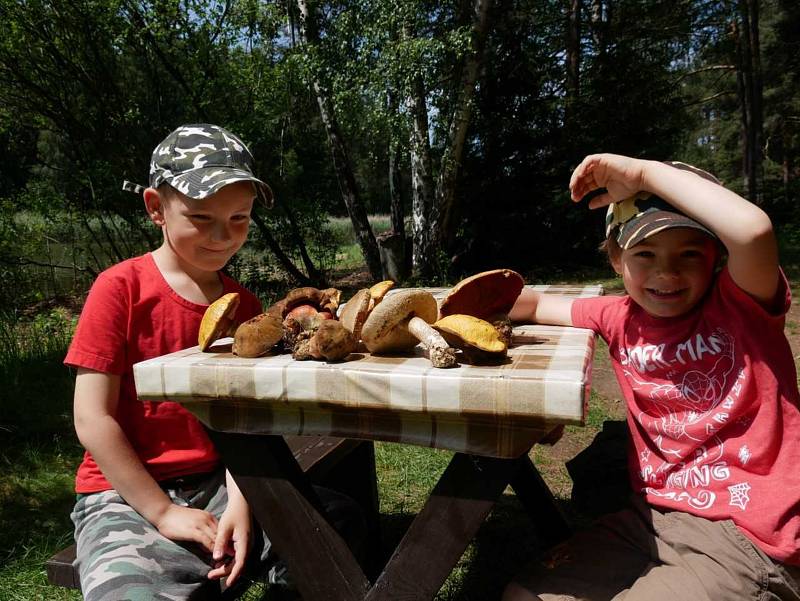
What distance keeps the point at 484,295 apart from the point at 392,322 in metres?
0.34

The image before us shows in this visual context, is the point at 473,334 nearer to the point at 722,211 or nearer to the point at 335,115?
the point at 722,211

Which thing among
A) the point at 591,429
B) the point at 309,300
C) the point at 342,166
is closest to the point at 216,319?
the point at 309,300

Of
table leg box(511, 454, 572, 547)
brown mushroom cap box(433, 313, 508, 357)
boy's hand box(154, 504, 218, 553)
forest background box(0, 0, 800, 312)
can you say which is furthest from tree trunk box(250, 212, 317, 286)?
brown mushroom cap box(433, 313, 508, 357)

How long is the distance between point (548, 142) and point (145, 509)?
11255 millimetres

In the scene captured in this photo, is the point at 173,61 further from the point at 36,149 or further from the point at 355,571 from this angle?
the point at 355,571

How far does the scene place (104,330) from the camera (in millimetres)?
1697

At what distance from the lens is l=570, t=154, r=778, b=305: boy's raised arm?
1.42m

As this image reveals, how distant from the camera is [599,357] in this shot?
5.77 metres

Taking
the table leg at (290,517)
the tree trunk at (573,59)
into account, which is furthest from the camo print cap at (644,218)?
the tree trunk at (573,59)

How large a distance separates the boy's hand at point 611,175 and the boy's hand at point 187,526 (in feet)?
4.90

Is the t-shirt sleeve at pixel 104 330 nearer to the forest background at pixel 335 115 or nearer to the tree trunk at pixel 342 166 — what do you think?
the forest background at pixel 335 115

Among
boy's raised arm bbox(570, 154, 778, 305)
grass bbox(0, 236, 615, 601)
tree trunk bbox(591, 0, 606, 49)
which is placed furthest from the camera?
tree trunk bbox(591, 0, 606, 49)

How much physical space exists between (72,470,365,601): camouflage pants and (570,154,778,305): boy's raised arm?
161 centimetres

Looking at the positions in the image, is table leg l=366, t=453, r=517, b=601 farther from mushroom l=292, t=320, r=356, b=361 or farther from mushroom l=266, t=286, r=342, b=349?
mushroom l=266, t=286, r=342, b=349
